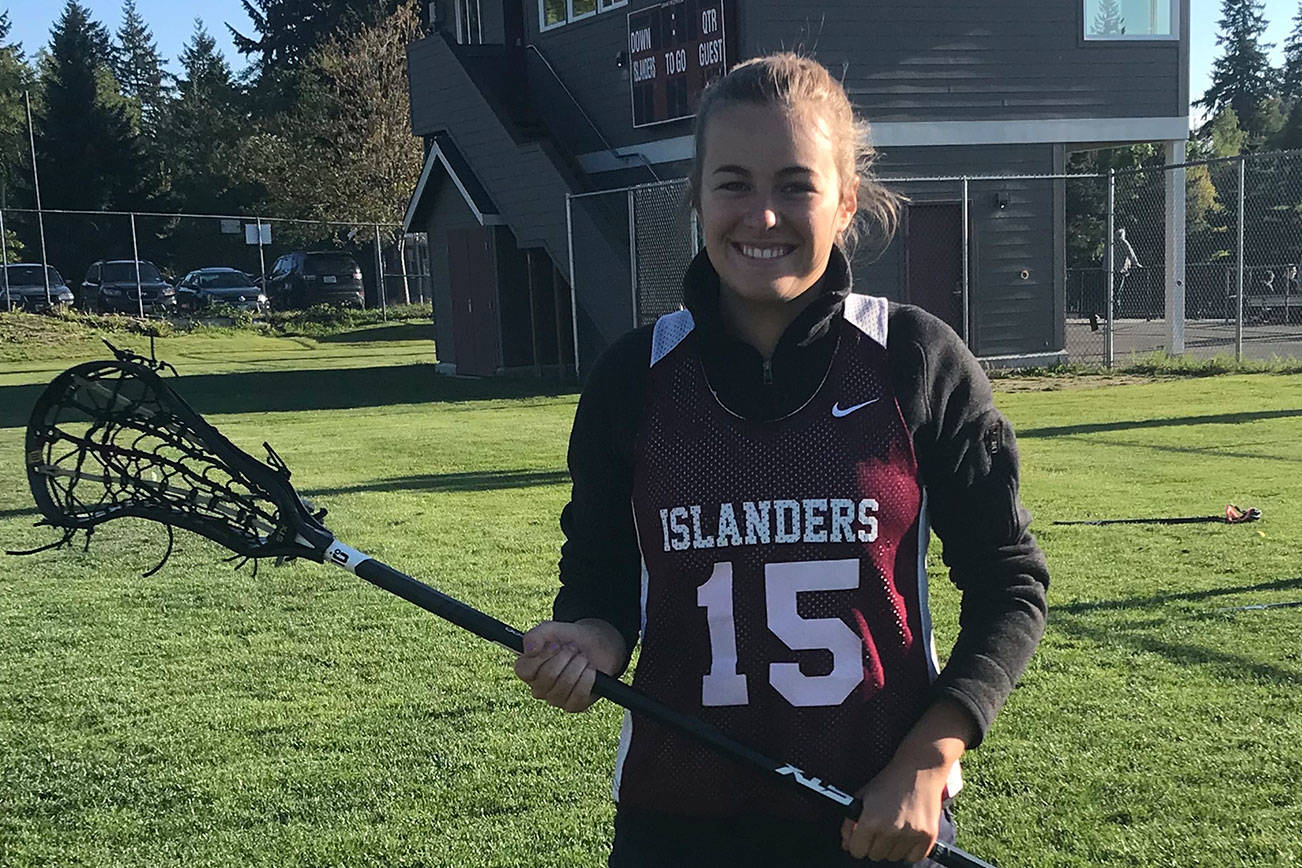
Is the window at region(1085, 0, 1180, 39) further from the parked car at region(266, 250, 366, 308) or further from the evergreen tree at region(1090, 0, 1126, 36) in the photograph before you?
the parked car at region(266, 250, 366, 308)

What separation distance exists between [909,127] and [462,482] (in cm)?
972

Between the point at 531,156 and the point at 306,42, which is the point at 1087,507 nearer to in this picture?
the point at 531,156

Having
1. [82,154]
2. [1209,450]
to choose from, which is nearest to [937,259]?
[1209,450]

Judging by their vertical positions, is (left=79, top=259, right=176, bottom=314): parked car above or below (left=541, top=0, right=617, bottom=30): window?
below

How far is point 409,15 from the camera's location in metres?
42.2

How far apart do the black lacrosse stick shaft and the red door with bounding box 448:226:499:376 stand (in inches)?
755

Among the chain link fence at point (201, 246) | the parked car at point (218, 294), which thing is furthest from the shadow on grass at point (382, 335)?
the parked car at point (218, 294)

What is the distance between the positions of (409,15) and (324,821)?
41.5m

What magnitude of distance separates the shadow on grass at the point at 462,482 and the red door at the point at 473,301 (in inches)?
420

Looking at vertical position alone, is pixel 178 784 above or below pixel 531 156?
below

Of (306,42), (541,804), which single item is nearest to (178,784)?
(541,804)

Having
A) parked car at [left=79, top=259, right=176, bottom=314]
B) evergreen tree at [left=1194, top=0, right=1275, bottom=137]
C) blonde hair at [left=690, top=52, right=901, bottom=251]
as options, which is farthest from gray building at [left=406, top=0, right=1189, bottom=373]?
evergreen tree at [left=1194, top=0, right=1275, bottom=137]

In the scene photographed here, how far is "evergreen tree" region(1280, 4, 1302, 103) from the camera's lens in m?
94.9

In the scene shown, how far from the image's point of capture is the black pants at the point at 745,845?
75.1 inches
